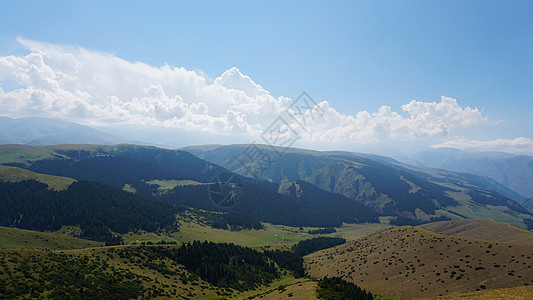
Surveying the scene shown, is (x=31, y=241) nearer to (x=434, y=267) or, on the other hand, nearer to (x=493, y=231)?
(x=434, y=267)

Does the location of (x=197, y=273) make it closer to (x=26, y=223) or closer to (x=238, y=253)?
(x=238, y=253)

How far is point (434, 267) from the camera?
81438 millimetres

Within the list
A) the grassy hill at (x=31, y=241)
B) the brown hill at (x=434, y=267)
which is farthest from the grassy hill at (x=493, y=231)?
the grassy hill at (x=31, y=241)

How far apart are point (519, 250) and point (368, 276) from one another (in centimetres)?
4681

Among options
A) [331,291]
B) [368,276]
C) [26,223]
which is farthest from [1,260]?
[26,223]

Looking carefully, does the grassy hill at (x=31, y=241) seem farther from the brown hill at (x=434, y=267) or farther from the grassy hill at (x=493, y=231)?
the grassy hill at (x=493, y=231)

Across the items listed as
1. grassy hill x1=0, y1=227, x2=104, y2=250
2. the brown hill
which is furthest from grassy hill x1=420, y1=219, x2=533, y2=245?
grassy hill x1=0, y1=227, x2=104, y2=250

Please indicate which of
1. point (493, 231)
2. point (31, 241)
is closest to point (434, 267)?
point (493, 231)

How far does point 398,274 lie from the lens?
8656 cm

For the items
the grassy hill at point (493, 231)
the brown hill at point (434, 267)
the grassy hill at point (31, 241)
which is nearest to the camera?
the brown hill at point (434, 267)

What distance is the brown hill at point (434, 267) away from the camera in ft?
216

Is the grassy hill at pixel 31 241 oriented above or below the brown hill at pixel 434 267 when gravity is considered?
below

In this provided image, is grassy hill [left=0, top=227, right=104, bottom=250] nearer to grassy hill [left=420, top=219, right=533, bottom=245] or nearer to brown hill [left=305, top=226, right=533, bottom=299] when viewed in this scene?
brown hill [left=305, top=226, right=533, bottom=299]

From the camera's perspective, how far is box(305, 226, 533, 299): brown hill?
216 feet
